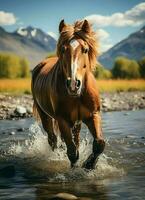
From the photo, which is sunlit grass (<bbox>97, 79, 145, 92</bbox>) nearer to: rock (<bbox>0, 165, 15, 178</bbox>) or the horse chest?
rock (<bbox>0, 165, 15, 178</bbox>)

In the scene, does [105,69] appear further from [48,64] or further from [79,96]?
[79,96]

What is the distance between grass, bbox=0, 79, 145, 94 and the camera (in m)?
34.6

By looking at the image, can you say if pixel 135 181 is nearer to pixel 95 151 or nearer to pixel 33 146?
pixel 95 151

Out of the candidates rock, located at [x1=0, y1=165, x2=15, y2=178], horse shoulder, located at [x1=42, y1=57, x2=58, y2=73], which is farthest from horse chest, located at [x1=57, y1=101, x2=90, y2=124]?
horse shoulder, located at [x1=42, y1=57, x2=58, y2=73]

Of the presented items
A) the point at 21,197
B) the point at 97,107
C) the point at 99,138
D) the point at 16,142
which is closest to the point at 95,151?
the point at 99,138

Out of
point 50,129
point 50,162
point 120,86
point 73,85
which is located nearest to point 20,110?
point 50,129

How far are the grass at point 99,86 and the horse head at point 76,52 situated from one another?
25.9 meters

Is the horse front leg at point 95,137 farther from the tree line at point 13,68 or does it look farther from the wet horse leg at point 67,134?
the tree line at point 13,68

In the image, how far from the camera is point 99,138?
7.87 meters

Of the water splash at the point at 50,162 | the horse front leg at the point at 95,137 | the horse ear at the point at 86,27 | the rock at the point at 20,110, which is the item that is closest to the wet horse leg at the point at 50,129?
the water splash at the point at 50,162

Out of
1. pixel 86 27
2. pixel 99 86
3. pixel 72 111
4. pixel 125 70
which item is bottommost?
pixel 99 86

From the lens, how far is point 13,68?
94.6 m

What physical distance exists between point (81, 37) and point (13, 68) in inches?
3461

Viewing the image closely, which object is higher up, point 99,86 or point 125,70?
point 125,70
